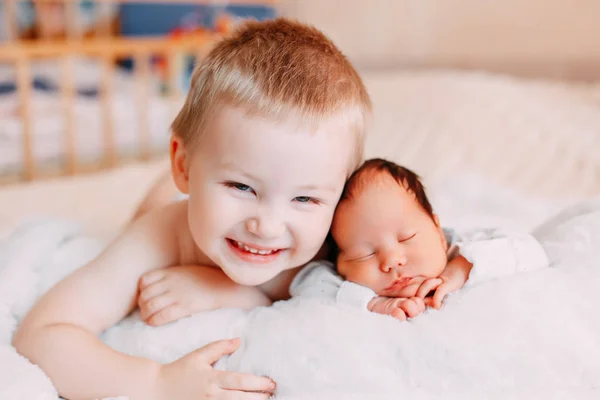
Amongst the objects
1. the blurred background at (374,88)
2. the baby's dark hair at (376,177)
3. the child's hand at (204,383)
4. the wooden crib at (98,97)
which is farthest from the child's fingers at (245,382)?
the wooden crib at (98,97)

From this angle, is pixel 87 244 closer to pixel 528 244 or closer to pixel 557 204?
pixel 528 244

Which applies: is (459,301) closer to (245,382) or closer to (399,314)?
(399,314)

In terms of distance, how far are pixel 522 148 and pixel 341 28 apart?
1423mm

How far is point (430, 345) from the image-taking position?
69cm

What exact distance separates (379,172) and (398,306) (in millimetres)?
171

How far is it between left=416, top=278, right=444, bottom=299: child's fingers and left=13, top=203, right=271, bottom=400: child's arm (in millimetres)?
213

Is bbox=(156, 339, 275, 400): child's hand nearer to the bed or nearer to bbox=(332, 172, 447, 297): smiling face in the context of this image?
the bed

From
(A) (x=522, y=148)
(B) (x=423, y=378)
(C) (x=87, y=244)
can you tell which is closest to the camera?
(B) (x=423, y=378)

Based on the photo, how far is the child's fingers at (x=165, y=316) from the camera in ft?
2.71

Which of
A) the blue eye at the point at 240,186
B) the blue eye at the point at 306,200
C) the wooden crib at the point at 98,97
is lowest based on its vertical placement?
the wooden crib at the point at 98,97

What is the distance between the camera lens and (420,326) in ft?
2.34

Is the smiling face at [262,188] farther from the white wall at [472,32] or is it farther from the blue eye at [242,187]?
the white wall at [472,32]

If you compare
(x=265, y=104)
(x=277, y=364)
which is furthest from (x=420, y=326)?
(x=265, y=104)

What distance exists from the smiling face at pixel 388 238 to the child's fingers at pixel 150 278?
254mm
